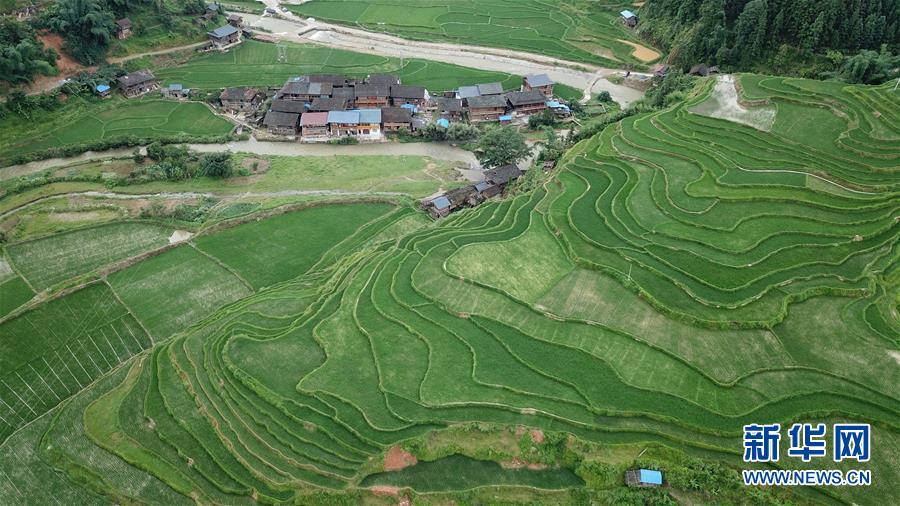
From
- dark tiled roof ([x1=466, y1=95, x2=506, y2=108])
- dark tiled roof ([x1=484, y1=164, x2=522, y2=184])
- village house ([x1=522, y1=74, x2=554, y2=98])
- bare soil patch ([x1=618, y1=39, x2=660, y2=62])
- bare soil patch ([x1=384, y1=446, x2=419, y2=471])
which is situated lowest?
bare soil patch ([x1=384, y1=446, x2=419, y2=471])

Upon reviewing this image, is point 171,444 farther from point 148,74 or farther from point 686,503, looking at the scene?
point 148,74

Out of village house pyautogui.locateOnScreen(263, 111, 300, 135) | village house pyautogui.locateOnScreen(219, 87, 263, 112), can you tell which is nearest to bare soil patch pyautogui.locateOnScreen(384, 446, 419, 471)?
village house pyautogui.locateOnScreen(263, 111, 300, 135)

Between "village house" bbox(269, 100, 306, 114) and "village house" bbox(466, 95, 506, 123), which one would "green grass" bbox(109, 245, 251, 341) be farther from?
"village house" bbox(466, 95, 506, 123)

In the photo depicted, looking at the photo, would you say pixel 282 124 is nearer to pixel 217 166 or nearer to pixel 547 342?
pixel 217 166

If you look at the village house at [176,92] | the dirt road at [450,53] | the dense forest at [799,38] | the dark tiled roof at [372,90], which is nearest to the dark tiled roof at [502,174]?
the dark tiled roof at [372,90]

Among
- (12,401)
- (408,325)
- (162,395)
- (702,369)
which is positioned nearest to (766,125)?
(702,369)

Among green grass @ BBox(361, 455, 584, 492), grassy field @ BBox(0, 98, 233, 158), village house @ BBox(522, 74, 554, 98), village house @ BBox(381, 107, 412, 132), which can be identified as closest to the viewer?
green grass @ BBox(361, 455, 584, 492)
